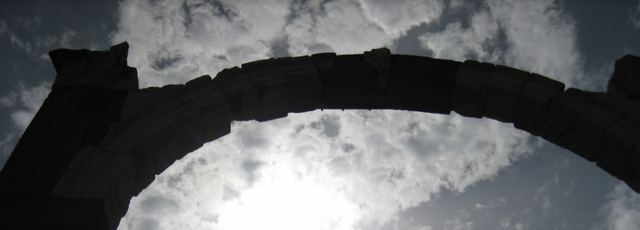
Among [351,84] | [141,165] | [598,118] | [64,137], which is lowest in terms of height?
[141,165]

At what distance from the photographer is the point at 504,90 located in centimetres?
835

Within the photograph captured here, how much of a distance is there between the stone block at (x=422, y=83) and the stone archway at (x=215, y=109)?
1 cm

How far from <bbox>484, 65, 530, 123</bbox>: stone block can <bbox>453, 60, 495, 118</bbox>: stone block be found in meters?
0.07

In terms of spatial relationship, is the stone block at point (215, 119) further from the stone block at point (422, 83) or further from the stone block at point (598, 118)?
the stone block at point (598, 118)

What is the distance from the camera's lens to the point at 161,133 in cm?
725

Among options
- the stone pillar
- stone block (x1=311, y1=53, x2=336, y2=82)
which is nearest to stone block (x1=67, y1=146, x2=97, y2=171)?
the stone pillar

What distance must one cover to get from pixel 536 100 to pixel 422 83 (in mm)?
1588

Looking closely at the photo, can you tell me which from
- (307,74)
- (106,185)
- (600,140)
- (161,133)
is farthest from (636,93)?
(106,185)

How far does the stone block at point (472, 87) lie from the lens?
→ 852 centimetres

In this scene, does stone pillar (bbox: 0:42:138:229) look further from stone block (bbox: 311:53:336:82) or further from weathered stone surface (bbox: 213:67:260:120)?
stone block (bbox: 311:53:336:82)

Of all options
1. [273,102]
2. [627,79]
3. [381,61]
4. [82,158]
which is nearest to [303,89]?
[273,102]

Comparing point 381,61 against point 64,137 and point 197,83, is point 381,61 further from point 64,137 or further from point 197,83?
point 64,137

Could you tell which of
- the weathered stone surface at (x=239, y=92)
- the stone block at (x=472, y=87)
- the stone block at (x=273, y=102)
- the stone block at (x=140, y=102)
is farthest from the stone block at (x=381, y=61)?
the stone block at (x=140, y=102)

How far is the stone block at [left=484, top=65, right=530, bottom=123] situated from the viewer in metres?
8.36
